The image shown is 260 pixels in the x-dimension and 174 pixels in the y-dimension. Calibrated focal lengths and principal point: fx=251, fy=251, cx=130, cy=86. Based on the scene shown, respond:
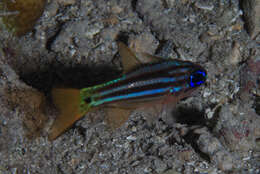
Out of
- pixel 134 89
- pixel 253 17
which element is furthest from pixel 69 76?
pixel 253 17

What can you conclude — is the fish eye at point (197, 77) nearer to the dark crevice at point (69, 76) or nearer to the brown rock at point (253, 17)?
the dark crevice at point (69, 76)

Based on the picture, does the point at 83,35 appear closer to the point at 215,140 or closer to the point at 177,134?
the point at 177,134

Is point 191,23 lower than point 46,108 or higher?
higher

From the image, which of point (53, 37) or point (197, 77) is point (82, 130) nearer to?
point (197, 77)

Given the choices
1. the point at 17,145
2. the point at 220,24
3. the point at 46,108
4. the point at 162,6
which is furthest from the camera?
the point at 162,6

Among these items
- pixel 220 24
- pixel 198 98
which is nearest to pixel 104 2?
pixel 220 24

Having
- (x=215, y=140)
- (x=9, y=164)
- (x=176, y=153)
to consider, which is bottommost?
(x=9, y=164)

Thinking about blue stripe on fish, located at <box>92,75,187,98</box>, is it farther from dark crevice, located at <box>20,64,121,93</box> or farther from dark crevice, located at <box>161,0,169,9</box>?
dark crevice, located at <box>161,0,169,9</box>

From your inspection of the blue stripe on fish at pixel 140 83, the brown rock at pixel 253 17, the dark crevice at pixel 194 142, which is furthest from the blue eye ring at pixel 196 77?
the brown rock at pixel 253 17

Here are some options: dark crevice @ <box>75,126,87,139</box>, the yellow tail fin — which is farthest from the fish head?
dark crevice @ <box>75,126,87,139</box>
